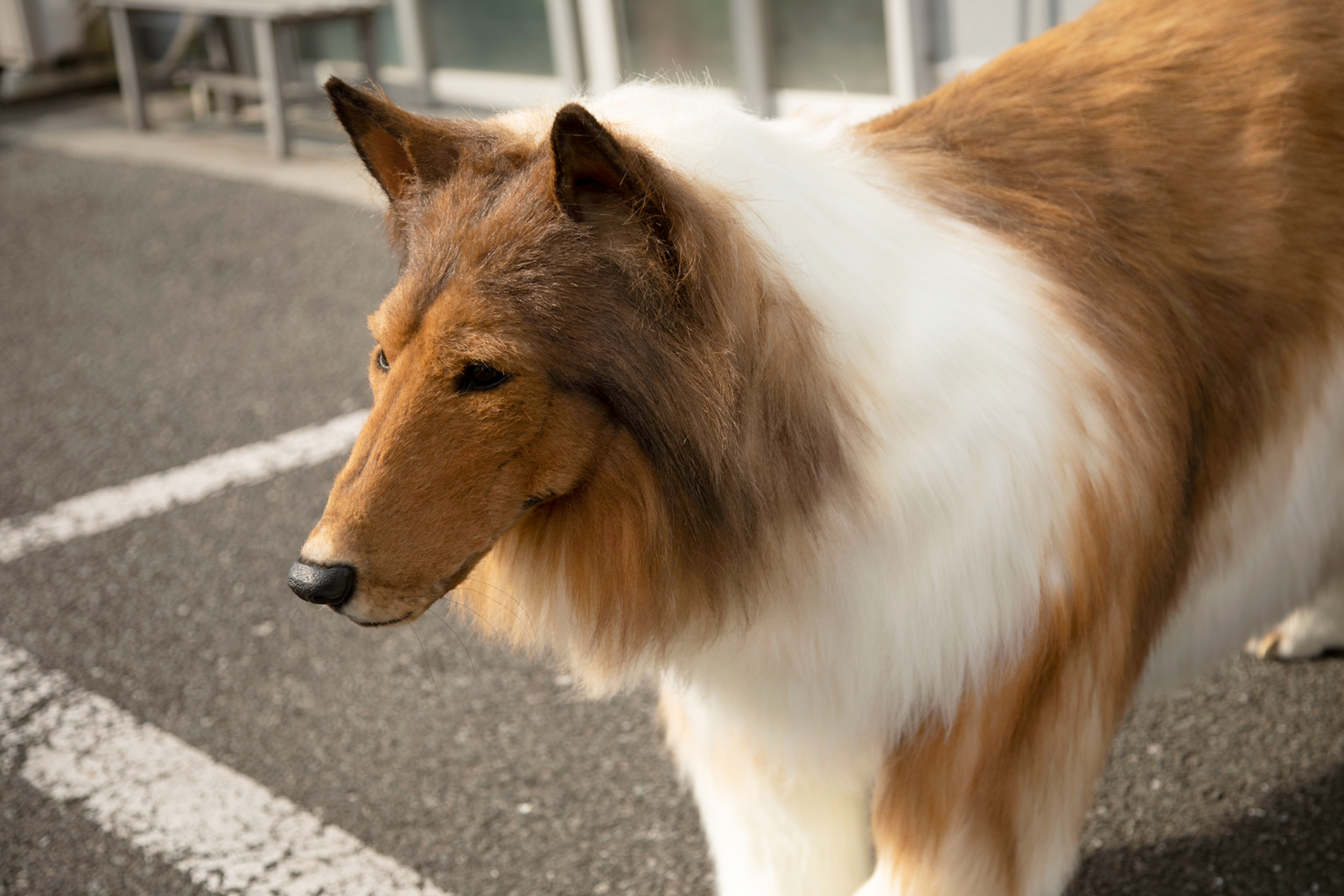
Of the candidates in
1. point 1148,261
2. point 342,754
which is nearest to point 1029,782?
point 1148,261

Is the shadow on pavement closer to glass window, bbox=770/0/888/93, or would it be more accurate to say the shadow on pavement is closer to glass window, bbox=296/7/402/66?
glass window, bbox=770/0/888/93

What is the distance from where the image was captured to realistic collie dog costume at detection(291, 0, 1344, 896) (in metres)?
1.49

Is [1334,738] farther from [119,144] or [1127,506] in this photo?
[119,144]

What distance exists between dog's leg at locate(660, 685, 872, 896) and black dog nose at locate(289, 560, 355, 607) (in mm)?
633

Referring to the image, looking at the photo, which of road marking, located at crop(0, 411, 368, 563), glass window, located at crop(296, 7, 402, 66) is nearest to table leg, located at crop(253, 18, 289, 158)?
glass window, located at crop(296, 7, 402, 66)

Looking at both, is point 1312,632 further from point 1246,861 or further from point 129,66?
point 129,66

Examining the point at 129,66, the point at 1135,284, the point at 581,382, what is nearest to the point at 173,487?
the point at 581,382

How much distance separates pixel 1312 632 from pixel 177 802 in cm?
242

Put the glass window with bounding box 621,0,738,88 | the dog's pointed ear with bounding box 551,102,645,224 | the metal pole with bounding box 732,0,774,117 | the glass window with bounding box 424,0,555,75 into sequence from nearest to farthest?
the dog's pointed ear with bounding box 551,102,645,224, the metal pole with bounding box 732,0,774,117, the glass window with bounding box 621,0,738,88, the glass window with bounding box 424,0,555,75

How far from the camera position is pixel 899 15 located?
544 centimetres

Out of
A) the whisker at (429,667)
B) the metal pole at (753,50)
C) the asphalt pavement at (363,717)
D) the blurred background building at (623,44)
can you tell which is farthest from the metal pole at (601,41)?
the whisker at (429,667)

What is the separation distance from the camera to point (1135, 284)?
1752 mm

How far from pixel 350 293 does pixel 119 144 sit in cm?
374

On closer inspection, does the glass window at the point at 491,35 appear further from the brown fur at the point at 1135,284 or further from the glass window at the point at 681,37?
the brown fur at the point at 1135,284
